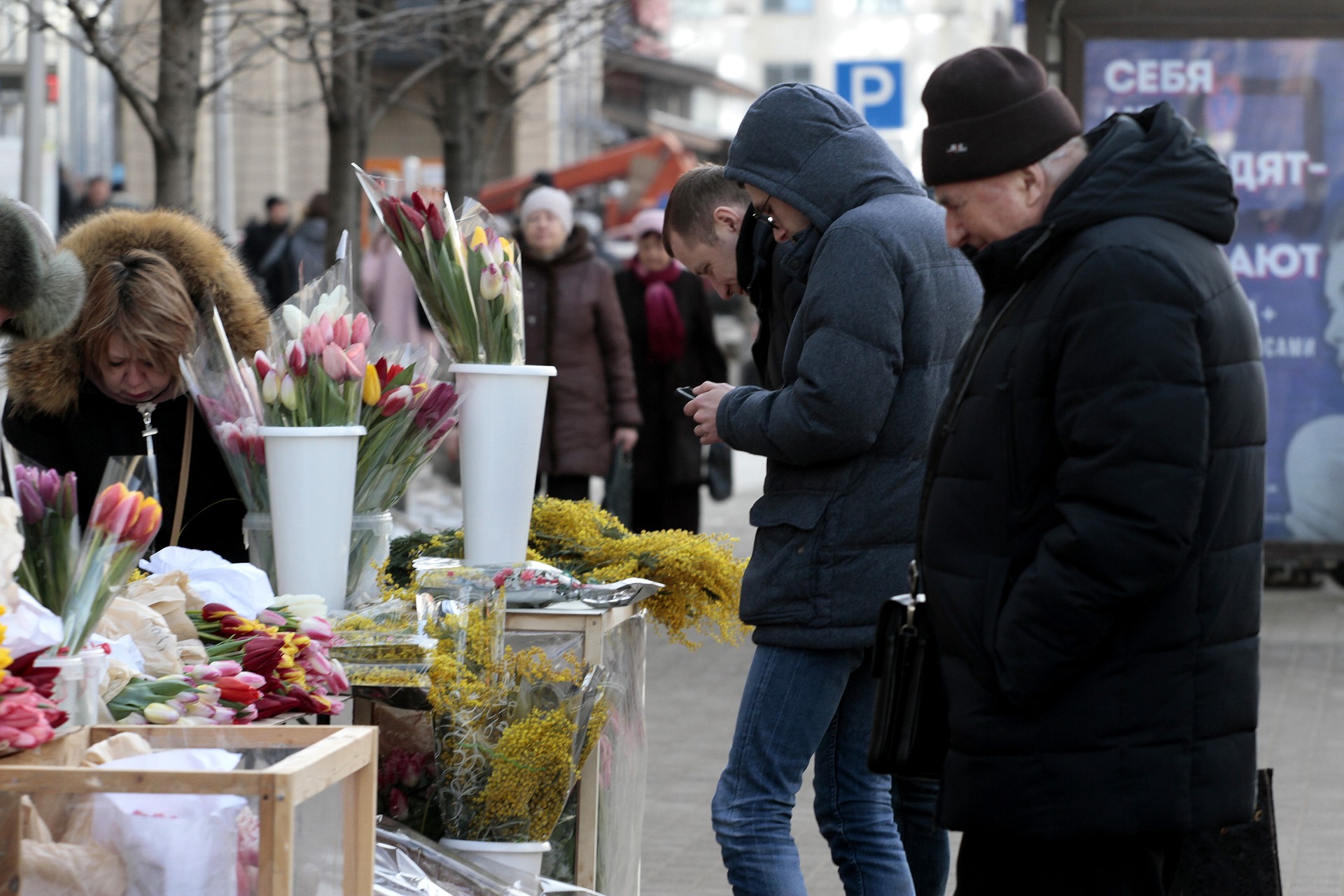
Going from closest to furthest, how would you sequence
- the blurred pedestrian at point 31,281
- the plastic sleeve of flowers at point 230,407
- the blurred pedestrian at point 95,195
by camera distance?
1. the blurred pedestrian at point 31,281
2. the plastic sleeve of flowers at point 230,407
3. the blurred pedestrian at point 95,195

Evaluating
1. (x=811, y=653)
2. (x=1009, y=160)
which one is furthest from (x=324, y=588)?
(x=1009, y=160)

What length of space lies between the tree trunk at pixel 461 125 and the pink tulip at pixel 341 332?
8647 millimetres

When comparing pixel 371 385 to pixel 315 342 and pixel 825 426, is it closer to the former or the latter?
pixel 315 342

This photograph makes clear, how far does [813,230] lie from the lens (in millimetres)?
3312

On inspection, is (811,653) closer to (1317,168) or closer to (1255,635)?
(1255,635)

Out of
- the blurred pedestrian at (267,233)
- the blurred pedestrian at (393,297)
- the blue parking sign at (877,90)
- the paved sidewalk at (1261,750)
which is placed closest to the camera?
the paved sidewalk at (1261,750)

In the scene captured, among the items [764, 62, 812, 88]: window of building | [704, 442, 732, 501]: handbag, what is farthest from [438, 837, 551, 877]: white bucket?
[764, 62, 812, 88]: window of building

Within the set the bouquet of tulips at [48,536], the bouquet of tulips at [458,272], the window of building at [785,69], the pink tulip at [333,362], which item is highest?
the window of building at [785,69]

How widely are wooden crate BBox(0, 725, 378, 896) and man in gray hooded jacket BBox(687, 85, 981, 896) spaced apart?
1002 mm

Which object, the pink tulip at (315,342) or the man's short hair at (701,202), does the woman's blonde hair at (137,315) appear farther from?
the man's short hair at (701,202)

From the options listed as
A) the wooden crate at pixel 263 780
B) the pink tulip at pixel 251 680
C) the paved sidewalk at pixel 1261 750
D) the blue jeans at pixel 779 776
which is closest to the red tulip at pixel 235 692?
the pink tulip at pixel 251 680

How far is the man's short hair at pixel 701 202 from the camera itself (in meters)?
3.61

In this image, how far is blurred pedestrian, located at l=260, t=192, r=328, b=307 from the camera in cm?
1388

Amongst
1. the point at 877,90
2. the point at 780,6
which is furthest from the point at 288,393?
the point at 780,6
